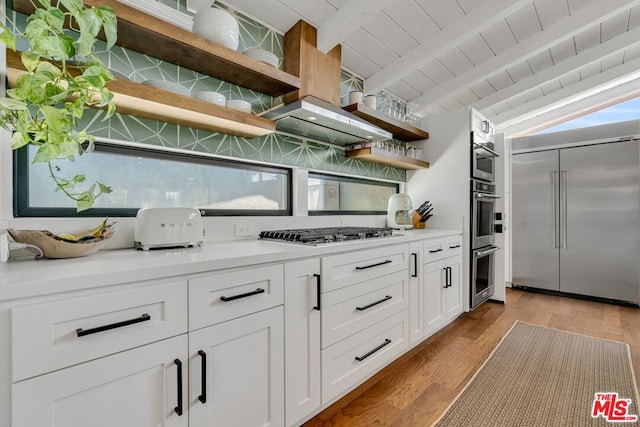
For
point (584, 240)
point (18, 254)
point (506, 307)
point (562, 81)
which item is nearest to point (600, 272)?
point (584, 240)

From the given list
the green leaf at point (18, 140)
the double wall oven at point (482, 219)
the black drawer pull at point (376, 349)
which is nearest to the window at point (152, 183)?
the green leaf at point (18, 140)

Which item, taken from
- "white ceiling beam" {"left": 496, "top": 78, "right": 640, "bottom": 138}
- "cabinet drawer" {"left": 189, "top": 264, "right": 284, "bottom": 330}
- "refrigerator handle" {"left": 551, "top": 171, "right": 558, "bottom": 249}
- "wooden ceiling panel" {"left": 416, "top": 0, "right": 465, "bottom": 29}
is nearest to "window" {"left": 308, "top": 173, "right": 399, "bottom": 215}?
"cabinet drawer" {"left": 189, "top": 264, "right": 284, "bottom": 330}

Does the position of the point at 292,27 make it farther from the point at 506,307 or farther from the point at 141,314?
the point at 506,307

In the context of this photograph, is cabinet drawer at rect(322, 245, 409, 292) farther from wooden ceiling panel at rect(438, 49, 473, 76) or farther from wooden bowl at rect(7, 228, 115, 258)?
wooden ceiling panel at rect(438, 49, 473, 76)

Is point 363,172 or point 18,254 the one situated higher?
point 363,172

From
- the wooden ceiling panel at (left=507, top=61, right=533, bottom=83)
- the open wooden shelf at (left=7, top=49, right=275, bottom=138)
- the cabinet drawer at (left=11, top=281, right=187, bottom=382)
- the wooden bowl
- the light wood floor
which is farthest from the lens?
the wooden ceiling panel at (left=507, top=61, right=533, bottom=83)

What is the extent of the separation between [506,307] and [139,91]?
3.79m

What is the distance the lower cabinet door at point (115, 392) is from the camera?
733mm

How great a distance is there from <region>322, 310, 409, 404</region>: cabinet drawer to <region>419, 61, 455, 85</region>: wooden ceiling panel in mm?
2288

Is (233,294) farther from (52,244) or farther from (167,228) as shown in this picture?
(52,244)

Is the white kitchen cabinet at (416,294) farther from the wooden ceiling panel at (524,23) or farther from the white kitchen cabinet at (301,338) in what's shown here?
the wooden ceiling panel at (524,23)

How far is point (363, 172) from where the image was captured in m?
2.81

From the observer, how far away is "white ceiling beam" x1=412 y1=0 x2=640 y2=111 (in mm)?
2256

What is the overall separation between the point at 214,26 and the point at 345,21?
86 cm
